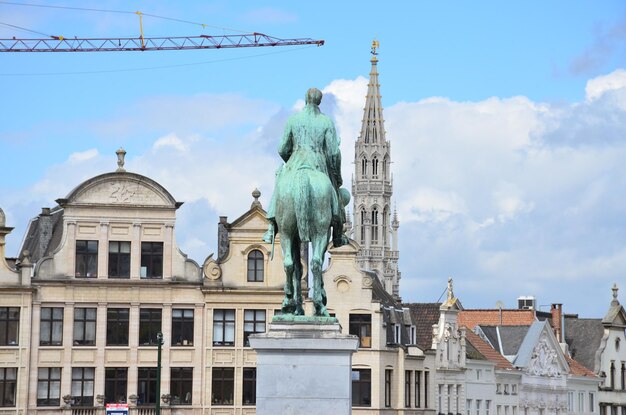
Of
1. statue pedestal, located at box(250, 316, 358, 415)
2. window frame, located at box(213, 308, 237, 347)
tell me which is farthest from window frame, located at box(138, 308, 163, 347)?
statue pedestal, located at box(250, 316, 358, 415)

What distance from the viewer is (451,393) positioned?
282ft

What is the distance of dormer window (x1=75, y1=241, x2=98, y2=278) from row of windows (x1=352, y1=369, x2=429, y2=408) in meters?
13.3

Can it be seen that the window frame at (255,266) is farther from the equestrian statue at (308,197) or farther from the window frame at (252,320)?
the equestrian statue at (308,197)

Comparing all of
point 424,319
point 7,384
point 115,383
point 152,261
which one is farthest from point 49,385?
point 424,319

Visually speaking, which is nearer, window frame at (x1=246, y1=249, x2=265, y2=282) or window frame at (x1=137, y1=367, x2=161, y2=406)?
window frame at (x1=137, y1=367, x2=161, y2=406)

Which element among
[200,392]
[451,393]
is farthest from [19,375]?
[451,393]

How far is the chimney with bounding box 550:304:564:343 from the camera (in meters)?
109

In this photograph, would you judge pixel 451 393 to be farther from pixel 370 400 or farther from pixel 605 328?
pixel 605 328

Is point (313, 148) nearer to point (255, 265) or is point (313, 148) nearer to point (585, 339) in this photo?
point (255, 265)

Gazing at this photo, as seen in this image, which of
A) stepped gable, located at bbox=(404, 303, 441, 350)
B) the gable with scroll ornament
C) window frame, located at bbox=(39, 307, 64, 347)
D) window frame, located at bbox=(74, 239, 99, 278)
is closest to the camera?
window frame, located at bbox=(39, 307, 64, 347)

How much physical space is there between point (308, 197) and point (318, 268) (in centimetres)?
130

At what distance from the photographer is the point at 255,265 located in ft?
245

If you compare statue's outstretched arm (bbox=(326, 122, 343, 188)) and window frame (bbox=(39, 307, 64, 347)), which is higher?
statue's outstretched arm (bbox=(326, 122, 343, 188))

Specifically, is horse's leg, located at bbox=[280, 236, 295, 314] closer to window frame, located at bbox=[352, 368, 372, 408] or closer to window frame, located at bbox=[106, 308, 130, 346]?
window frame, located at bbox=[106, 308, 130, 346]
